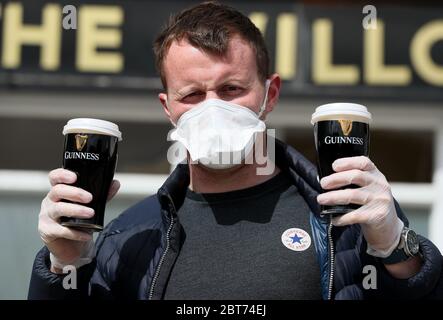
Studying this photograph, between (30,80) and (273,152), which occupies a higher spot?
(30,80)

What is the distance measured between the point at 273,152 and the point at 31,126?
299 cm

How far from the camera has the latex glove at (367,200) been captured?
1.74m

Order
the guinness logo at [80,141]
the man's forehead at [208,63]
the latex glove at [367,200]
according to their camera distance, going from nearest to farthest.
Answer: the latex glove at [367,200], the guinness logo at [80,141], the man's forehead at [208,63]

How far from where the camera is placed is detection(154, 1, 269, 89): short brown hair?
2.13 m

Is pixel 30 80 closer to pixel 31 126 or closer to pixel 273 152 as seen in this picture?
pixel 31 126

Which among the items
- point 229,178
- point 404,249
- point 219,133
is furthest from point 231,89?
point 404,249

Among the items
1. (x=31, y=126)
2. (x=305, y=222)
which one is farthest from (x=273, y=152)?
(x=31, y=126)

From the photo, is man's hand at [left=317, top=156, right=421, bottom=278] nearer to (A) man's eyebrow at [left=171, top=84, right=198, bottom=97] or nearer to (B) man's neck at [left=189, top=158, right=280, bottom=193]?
(B) man's neck at [left=189, top=158, right=280, bottom=193]

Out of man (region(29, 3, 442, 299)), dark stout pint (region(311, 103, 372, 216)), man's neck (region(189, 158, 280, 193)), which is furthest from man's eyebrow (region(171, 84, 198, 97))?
dark stout pint (region(311, 103, 372, 216))

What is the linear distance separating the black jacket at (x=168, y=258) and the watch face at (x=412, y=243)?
0.04 metres

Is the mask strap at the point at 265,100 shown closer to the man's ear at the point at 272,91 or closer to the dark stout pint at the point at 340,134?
the man's ear at the point at 272,91

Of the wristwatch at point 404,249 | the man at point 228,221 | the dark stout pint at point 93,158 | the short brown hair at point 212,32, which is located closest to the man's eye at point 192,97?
the man at point 228,221

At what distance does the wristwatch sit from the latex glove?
0.01 metres
